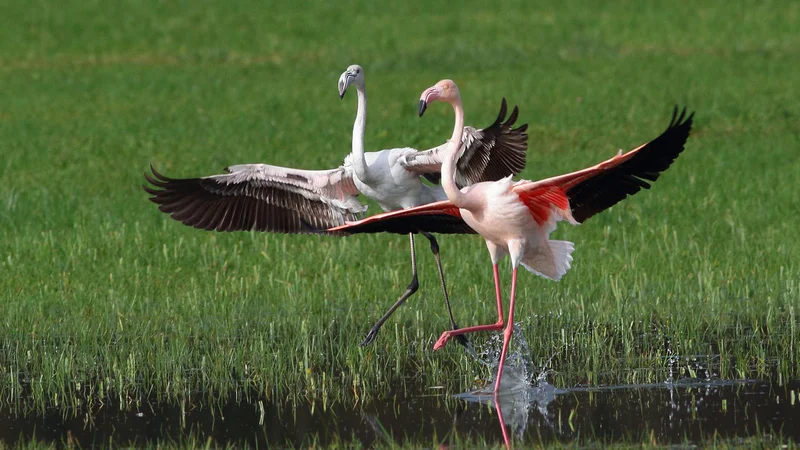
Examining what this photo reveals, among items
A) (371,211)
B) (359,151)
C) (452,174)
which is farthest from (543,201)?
(371,211)

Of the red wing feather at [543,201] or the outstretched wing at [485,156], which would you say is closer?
the red wing feather at [543,201]

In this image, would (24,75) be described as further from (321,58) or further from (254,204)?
(254,204)

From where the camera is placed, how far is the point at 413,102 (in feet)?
66.4

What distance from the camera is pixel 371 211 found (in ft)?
44.6

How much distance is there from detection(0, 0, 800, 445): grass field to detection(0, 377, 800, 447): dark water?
0.23 metres

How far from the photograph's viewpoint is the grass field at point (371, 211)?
808 centimetres

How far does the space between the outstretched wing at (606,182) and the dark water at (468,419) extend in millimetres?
1121

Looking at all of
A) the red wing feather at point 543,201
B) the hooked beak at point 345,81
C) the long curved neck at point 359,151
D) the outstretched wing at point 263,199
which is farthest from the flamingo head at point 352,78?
the red wing feather at point 543,201

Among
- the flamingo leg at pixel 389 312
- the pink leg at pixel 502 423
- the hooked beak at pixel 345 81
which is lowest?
the pink leg at pixel 502 423

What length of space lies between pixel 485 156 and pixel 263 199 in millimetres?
1557

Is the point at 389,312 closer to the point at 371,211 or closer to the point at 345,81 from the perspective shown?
the point at 345,81

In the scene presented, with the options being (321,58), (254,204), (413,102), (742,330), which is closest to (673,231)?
(742,330)

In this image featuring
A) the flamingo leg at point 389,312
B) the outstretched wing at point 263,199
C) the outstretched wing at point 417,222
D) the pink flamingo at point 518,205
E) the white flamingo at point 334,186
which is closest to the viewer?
the pink flamingo at point 518,205

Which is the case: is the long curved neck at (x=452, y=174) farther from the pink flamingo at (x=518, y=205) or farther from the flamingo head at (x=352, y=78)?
the flamingo head at (x=352, y=78)
